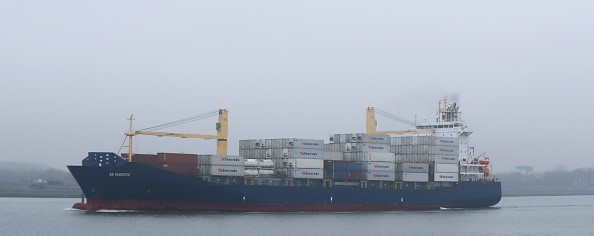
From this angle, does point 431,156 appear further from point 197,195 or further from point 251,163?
point 197,195

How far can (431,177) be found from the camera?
8056cm

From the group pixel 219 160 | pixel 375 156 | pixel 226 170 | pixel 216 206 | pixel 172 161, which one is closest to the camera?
pixel 172 161

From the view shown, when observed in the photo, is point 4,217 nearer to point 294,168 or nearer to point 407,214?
point 294,168

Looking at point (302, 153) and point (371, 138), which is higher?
point (371, 138)

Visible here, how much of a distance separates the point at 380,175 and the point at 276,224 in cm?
1905

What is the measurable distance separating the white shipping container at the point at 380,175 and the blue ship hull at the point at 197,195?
1.03m

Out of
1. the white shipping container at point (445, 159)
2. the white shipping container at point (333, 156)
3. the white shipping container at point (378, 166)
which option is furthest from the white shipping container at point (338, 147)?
the white shipping container at point (445, 159)

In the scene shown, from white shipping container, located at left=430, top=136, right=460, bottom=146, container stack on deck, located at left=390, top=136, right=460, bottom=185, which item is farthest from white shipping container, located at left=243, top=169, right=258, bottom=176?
white shipping container, located at left=430, top=136, right=460, bottom=146

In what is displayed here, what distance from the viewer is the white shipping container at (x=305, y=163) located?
71875mm

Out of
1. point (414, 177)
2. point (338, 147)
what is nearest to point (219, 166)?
point (338, 147)

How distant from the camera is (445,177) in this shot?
3172 inches

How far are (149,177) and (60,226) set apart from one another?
386 inches

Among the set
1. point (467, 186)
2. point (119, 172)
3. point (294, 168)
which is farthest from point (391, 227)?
point (467, 186)

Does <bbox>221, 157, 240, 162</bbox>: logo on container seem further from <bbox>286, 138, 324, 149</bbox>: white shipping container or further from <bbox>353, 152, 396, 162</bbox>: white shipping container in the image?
<bbox>353, 152, 396, 162</bbox>: white shipping container
